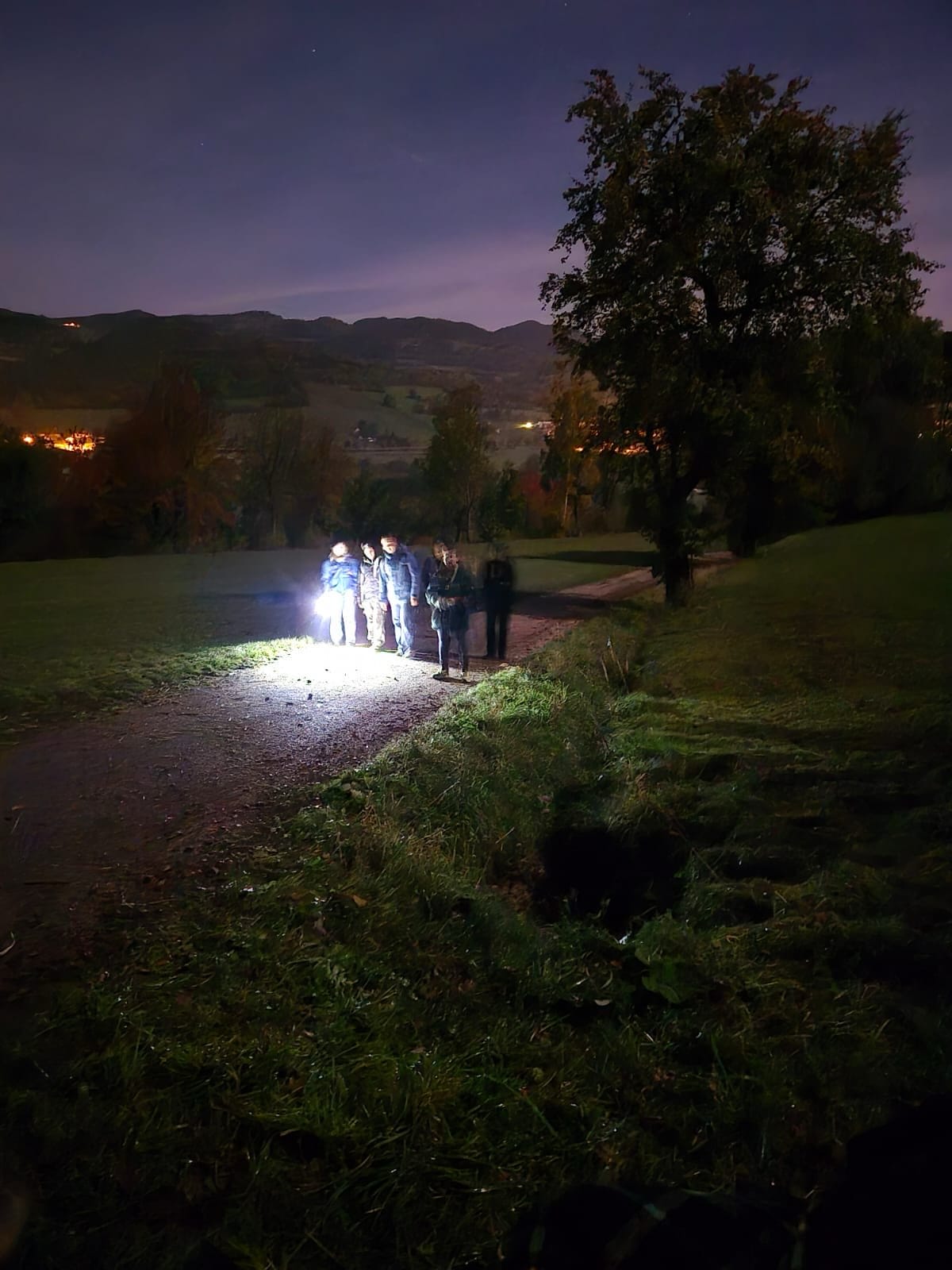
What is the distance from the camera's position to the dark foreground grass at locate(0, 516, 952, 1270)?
336 cm

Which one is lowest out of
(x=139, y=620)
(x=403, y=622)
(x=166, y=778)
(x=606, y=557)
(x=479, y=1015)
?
(x=479, y=1015)

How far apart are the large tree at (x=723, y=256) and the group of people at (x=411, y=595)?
18.6ft

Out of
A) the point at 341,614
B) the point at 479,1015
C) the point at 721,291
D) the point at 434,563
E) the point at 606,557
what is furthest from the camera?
the point at 606,557

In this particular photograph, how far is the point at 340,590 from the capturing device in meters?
14.5

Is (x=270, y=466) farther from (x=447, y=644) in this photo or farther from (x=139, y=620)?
(x=447, y=644)

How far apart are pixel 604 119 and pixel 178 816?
1535 centimetres

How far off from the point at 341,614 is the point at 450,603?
320 centimetres

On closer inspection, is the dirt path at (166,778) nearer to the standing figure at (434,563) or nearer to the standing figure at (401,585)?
the standing figure at (401,585)

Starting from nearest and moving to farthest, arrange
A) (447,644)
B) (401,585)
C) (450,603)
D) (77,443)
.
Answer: (450,603), (447,644), (401,585), (77,443)

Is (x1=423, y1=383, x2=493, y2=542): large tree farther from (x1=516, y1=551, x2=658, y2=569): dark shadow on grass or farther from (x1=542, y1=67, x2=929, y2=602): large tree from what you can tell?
(x1=542, y1=67, x2=929, y2=602): large tree

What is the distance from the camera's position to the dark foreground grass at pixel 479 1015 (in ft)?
11.0

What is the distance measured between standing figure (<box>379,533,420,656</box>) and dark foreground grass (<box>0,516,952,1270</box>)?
15.9ft

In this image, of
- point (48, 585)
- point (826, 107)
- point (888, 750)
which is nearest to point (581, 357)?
point (826, 107)

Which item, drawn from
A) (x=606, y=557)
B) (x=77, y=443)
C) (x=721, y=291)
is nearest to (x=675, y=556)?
(x=721, y=291)
